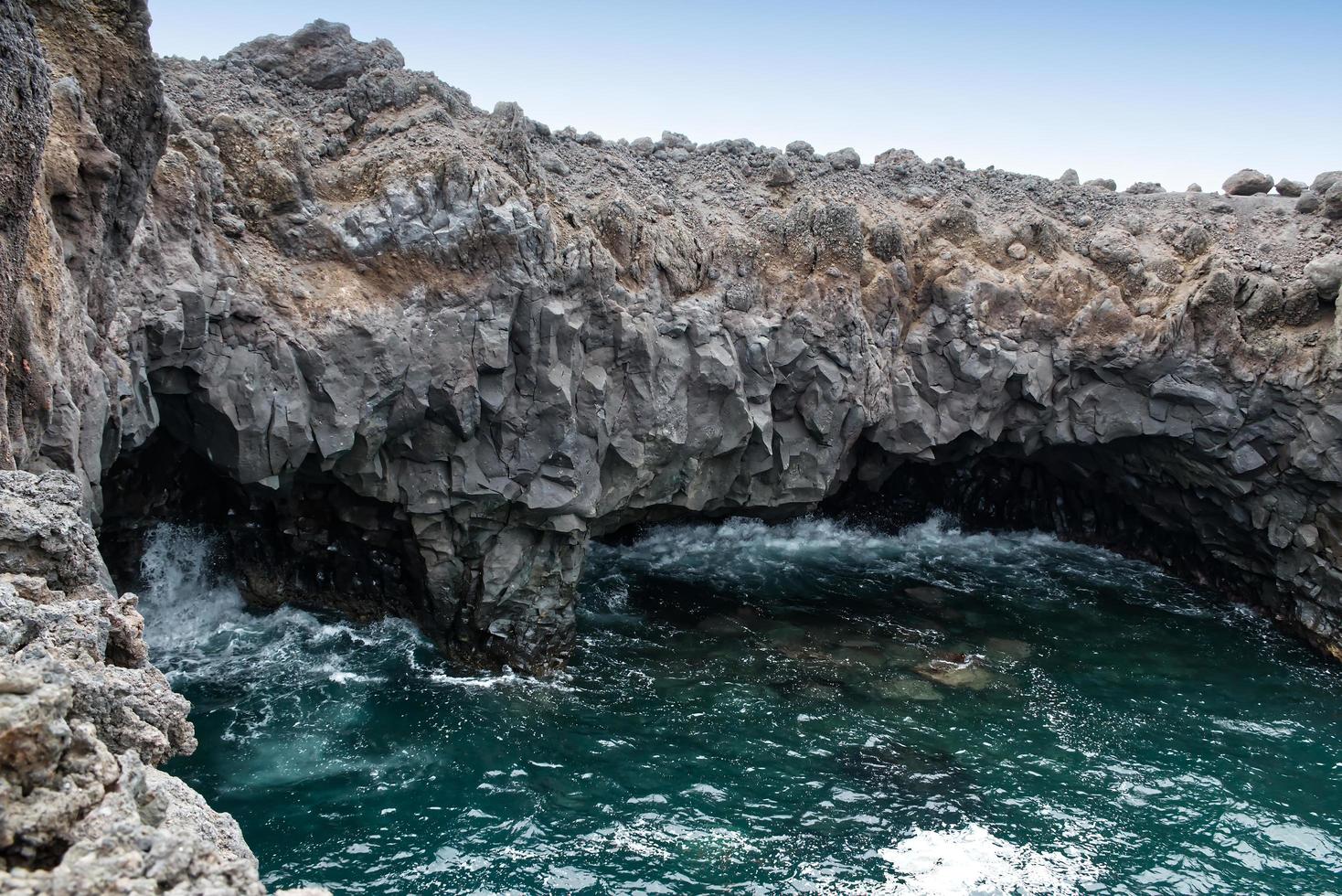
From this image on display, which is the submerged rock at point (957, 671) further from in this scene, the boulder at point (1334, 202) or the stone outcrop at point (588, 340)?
the boulder at point (1334, 202)

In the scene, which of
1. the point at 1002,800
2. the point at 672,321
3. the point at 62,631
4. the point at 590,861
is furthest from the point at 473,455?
the point at 62,631

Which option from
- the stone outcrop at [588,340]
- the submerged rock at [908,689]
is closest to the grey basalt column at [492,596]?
the stone outcrop at [588,340]

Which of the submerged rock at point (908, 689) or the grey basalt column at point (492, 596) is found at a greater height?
the grey basalt column at point (492, 596)

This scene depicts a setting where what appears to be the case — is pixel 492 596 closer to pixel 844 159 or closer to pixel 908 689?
pixel 908 689

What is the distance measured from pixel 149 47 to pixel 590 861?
14.4 m

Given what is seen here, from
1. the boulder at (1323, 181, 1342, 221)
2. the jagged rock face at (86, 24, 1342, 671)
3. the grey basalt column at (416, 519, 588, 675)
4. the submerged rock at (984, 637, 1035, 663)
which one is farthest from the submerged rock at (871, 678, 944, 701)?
the boulder at (1323, 181, 1342, 221)

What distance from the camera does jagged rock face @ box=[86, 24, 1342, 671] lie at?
1975cm

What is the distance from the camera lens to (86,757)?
18.0ft

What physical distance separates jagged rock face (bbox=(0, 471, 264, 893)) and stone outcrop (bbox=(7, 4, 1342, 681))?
5522mm

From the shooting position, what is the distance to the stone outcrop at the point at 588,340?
19.1 m

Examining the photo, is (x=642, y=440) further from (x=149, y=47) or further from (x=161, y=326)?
(x=149, y=47)

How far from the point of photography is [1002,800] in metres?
17.9

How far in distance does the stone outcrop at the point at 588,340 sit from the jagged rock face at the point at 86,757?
5.52 meters

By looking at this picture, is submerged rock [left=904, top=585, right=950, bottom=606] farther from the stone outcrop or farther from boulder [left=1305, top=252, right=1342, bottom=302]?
boulder [left=1305, top=252, right=1342, bottom=302]
